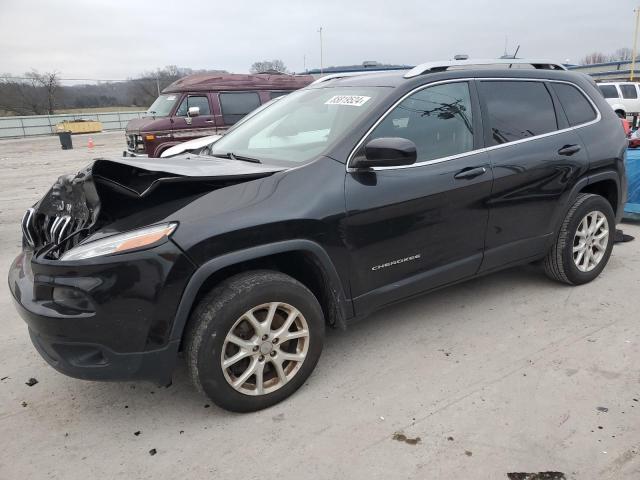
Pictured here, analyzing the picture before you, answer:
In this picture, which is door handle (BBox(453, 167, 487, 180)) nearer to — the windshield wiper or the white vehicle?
the windshield wiper

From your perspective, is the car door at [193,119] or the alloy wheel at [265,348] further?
the car door at [193,119]

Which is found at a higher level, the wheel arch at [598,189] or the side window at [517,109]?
the side window at [517,109]

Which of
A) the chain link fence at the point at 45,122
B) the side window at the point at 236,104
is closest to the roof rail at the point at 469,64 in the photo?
the side window at the point at 236,104

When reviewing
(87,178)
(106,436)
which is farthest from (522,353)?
(87,178)

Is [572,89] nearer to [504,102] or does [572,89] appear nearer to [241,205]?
[504,102]

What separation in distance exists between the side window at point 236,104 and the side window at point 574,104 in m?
8.89

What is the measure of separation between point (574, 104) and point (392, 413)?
116 inches

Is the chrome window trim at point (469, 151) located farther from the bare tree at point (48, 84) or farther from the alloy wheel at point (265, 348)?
the bare tree at point (48, 84)

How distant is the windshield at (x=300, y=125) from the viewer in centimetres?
Answer: 303

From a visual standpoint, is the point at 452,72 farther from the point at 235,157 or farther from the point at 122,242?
the point at 122,242

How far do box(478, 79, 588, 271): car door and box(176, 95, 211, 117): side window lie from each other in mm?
8949

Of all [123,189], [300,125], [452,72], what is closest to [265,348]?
[123,189]

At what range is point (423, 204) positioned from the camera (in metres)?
3.03

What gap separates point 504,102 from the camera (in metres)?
3.55
